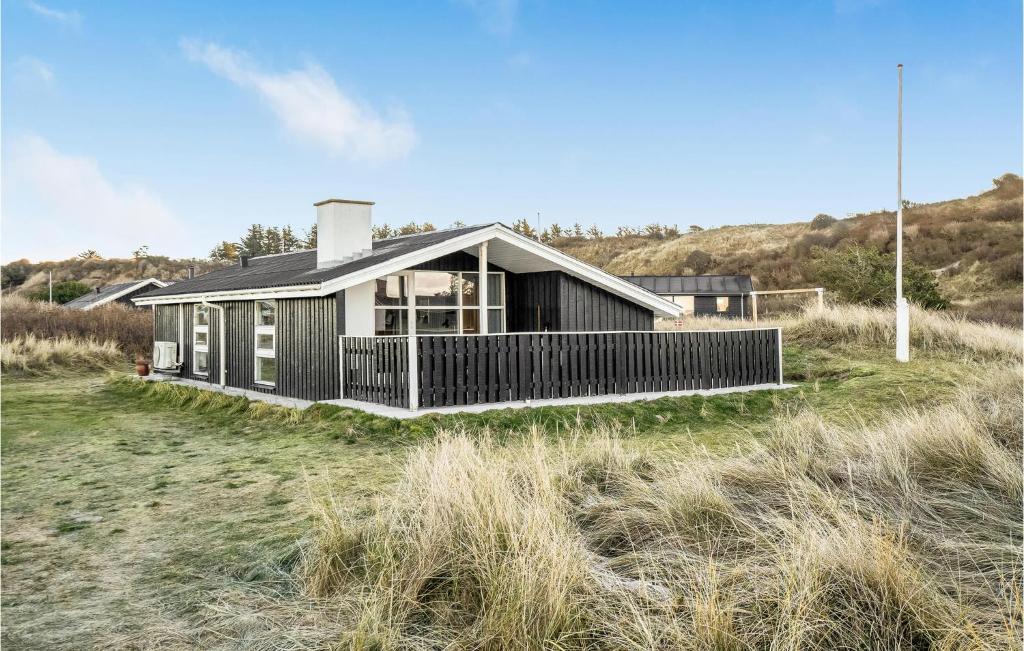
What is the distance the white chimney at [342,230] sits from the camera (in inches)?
564

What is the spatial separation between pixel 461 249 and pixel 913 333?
11.6m

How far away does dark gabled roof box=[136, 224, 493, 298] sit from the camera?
41.3 feet

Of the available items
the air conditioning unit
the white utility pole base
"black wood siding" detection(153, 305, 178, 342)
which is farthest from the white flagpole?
"black wood siding" detection(153, 305, 178, 342)

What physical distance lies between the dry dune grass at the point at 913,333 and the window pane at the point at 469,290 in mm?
9581

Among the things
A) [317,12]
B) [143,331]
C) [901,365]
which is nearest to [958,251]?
[901,365]

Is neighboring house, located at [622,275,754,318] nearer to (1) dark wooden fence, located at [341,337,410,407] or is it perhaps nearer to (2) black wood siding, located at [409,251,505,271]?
(2) black wood siding, located at [409,251,505,271]

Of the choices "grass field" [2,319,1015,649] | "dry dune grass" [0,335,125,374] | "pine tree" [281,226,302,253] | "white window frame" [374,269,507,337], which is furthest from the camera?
"pine tree" [281,226,302,253]

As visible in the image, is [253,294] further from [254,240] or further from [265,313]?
[254,240]

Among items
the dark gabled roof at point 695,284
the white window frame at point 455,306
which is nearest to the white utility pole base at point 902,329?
the white window frame at point 455,306

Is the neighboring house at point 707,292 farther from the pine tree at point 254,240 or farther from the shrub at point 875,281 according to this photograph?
the pine tree at point 254,240

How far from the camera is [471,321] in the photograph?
14211 mm

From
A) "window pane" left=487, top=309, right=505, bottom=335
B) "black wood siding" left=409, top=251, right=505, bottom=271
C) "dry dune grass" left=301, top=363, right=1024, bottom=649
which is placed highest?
"black wood siding" left=409, top=251, right=505, bottom=271

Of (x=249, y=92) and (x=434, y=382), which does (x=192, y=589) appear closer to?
(x=434, y=382)

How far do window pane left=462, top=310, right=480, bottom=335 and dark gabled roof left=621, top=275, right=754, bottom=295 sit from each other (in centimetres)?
2817
